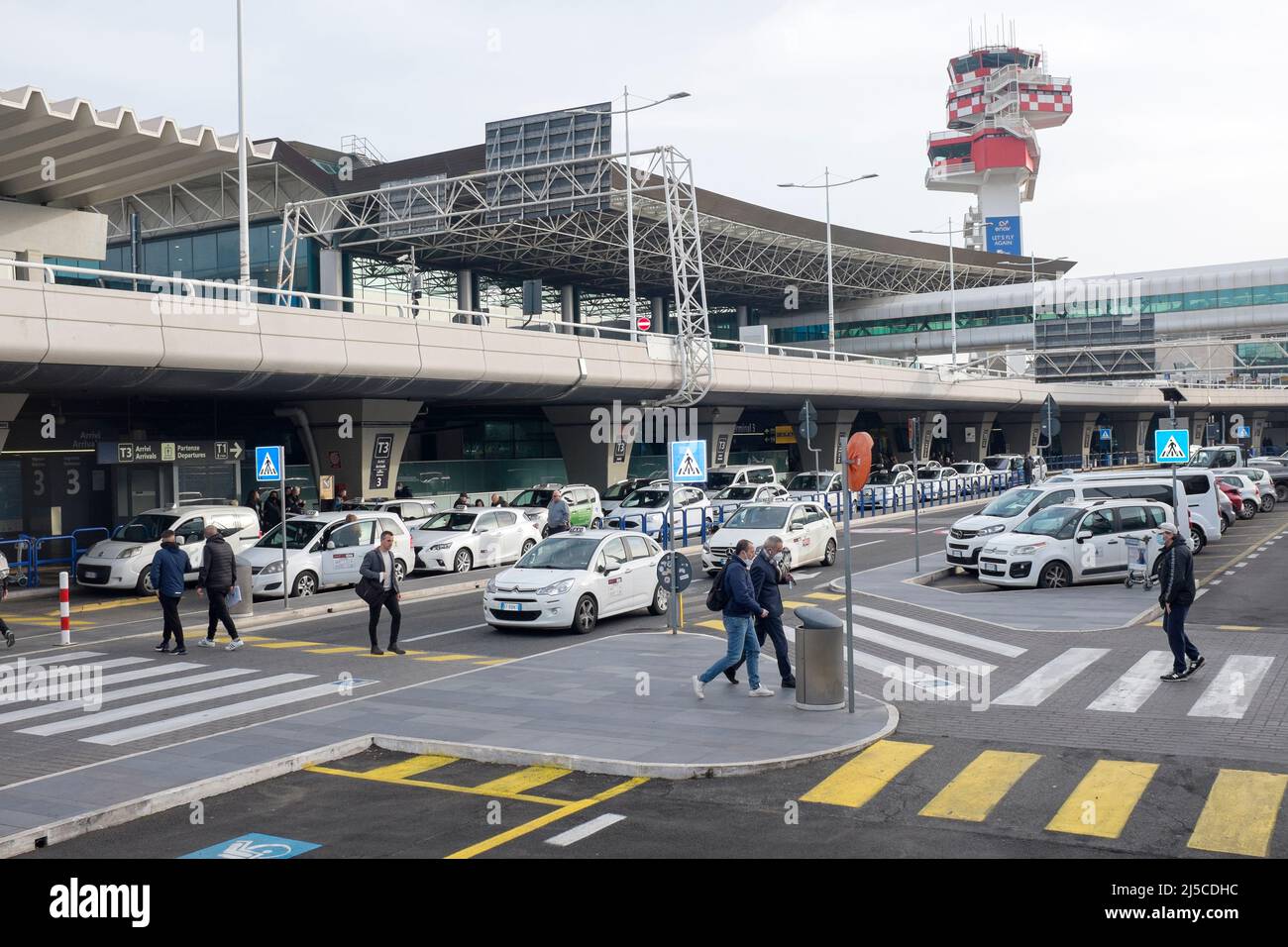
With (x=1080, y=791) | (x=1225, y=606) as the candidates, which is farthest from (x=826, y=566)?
(x=1080, y=791)

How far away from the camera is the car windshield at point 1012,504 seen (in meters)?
28.0

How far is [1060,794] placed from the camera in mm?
9672

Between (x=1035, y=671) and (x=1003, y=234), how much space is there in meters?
136

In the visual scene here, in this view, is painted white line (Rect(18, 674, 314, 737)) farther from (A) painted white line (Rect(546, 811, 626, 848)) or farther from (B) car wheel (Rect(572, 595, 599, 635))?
(A) painted white line (Rect(546, 811, 626, 848))

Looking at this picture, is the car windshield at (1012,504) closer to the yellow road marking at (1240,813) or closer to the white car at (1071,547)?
the white car at (1071,547)

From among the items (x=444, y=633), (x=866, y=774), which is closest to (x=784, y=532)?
(x=444, y=633)

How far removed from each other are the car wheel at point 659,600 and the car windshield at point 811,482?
20973 millimetres

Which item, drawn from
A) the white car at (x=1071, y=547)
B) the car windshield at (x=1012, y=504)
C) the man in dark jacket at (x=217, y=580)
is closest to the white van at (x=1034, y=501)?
the car windshield at (x=1012, y=504)

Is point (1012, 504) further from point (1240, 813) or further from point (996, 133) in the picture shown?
point (996, 133)

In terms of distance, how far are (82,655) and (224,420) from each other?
21141 millimetres

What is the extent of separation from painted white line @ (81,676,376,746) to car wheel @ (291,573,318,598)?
877 centimetres

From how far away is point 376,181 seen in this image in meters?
54.5

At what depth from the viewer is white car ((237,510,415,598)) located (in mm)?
23078
